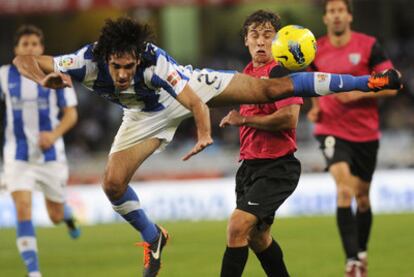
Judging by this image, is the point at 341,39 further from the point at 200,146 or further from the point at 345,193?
the point at 200,146

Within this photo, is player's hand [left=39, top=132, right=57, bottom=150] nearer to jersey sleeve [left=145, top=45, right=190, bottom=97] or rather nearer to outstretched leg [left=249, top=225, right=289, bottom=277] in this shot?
jersey sleeve [left=145, top=45, right=190, bottom=97]

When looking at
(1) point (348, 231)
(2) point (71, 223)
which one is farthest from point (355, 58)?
(2) point (71, 223)

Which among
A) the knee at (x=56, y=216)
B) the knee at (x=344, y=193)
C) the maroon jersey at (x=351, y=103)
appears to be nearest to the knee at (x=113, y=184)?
the knee at (x=344, y=193)

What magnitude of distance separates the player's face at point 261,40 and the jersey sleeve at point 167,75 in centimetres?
52

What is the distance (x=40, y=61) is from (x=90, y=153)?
46.6ft

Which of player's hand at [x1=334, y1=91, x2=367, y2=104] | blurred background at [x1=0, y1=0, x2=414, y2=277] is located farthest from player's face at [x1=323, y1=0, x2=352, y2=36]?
blurred background at [x1=0, y1=0, x2=414, y2=277]

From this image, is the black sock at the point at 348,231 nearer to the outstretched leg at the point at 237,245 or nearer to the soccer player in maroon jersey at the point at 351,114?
the soccer player in maroon jersey at the point at 351,114

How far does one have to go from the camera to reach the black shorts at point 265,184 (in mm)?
6754

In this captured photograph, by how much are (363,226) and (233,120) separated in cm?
286

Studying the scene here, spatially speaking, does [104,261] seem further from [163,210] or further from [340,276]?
[163,210]

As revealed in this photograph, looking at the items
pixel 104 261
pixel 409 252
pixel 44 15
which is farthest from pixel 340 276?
pixel 44 15

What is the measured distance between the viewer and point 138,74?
6.91 metres

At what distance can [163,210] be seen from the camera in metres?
16.2

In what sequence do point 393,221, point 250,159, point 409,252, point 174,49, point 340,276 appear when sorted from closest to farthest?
point 250,159 < point 340,276 < point 409,252 < point 393,221 < point 174,49
